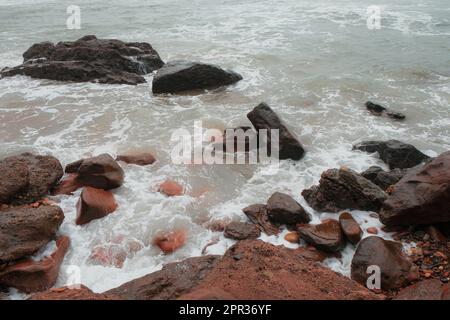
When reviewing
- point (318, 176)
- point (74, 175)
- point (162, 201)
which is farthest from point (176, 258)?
point (318, 176)

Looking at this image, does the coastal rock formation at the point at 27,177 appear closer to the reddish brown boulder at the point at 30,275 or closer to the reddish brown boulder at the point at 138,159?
the reddish brown boulder at the point at 138,159

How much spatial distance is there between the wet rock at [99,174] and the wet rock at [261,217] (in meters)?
2.24

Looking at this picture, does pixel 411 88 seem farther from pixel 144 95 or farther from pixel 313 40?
pixel 144 95

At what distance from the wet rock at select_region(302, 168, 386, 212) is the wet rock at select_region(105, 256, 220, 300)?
2.36 meters

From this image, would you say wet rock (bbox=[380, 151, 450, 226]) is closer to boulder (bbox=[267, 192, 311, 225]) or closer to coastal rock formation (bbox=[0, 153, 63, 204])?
boulder (bbox=[267, 192, 311, 225])

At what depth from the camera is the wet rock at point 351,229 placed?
524 centimetres

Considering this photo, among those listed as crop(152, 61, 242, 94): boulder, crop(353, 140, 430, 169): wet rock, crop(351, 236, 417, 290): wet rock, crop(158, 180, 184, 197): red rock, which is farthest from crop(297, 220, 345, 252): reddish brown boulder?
crop(152, 61, 242, 94): boulder

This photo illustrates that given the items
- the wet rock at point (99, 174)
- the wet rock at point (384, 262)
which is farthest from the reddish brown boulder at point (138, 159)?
the wet rock at point (384, 262)

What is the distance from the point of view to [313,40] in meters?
16.7

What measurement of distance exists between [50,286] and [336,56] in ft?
42.2

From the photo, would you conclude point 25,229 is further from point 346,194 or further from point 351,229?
point 346,194

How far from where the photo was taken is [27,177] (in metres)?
5.89

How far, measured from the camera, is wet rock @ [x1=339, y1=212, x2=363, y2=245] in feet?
17.2

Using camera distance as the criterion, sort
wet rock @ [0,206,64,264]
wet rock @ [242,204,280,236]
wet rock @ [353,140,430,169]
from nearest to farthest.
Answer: wet rock @ [0,206,64,264] → wet rock @ [242,204,280,236] → wet rock @ [353,140,430,169]
